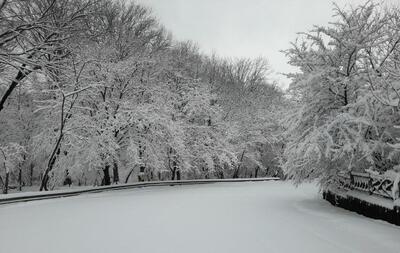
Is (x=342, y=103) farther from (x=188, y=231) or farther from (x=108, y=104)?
(x=108, y=104)

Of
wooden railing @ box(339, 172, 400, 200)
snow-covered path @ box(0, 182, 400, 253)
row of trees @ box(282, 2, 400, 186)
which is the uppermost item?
row of trees @ box(282, 2, 400, 186)

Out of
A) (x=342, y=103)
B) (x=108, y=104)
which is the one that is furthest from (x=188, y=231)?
(x=108, y=104)

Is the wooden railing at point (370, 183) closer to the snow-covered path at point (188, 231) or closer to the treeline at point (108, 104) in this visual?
the snow-covered path at point (188, 231)

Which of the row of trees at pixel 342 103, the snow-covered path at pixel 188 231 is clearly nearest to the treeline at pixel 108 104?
the row of trees at pixel 342 103

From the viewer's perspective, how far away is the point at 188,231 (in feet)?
35.7

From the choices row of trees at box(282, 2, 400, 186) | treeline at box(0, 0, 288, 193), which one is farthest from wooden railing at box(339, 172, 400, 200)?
treeline at box(0, 0, 288, 193)

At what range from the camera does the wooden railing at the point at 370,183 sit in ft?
42.2

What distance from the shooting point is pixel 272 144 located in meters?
56.8

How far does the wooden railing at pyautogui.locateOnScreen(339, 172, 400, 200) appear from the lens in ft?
42.2

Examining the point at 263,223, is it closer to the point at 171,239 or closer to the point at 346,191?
the point at 171,239

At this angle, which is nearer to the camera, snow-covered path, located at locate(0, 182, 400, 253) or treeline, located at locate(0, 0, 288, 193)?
snow-covered path, located at locate(0, 182, 400, 253)

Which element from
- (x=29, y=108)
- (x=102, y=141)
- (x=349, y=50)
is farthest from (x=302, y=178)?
(x=29, y=108)

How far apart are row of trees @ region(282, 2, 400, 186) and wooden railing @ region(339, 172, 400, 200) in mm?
424

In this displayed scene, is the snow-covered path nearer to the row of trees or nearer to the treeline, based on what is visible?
the row of trees
